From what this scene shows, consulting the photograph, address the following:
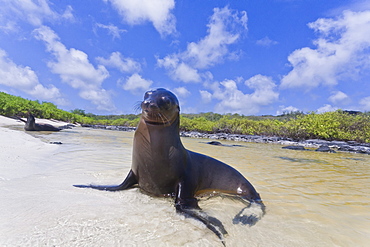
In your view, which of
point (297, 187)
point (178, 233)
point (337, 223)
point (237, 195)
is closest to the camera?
point (178, 233)

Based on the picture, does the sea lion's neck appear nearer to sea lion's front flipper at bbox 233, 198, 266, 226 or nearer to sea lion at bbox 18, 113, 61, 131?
→ sea lion's front flipper at bbox 233, 198, 266, 226

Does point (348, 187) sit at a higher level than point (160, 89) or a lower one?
lower

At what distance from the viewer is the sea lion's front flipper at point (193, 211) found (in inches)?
73.8

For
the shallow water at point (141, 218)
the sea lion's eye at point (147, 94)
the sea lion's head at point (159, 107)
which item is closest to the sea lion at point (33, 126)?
the shallow water at point (141, 218)

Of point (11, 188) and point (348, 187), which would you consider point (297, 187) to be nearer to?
point (348, 187)

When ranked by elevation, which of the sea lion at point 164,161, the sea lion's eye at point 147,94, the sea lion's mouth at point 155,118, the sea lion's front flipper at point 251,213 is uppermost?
the sea lion's eye at point 147,94

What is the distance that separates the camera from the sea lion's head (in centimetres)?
237

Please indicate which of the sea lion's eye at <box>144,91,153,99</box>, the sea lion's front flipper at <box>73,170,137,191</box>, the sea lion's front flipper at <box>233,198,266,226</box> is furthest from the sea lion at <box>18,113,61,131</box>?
the sea lion's front flipper at <box>233,198,266,226</box>

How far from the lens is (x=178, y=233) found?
176 cm

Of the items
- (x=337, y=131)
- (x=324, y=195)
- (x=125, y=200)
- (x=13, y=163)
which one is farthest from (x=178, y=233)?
(x=337, y=131)

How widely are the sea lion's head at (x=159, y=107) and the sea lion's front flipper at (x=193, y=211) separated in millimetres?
827

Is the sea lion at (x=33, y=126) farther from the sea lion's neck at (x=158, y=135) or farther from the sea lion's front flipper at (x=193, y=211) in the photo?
the sea lion's front flipper at (x=193, y=211)

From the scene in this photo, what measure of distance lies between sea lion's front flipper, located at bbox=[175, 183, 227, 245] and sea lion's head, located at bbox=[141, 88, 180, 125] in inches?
32.6

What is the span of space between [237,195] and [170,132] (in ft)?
4.70
